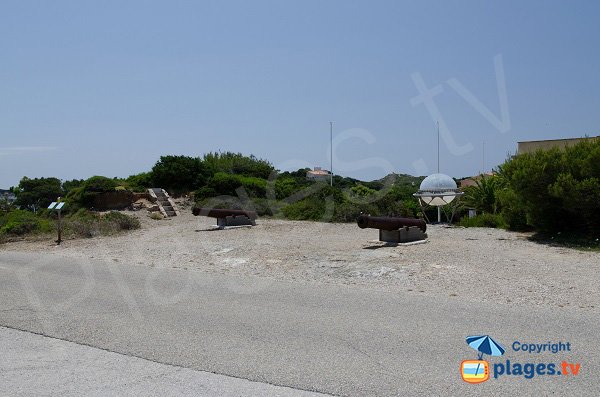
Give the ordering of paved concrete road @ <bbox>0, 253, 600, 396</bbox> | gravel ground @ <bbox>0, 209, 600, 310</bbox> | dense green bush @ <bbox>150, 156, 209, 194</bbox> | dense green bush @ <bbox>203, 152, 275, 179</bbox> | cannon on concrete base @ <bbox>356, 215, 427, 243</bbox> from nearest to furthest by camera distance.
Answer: paved concrete road @ <bbox>0, 253, 600, 396</bbox>, gravel ground @ <bbox>0, 209, 600, 310</bbox>, cannon on concrete base @ <bbox>356, 215, 427, 243</bbox>, dense green bush @ <bbox>150, 156, 209, 194</bbox>, dense green bush @ <bbox>203, 152, 275, 179</bbox>

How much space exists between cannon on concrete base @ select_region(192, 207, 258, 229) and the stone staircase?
12.6 feet

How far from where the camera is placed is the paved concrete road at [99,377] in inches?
200

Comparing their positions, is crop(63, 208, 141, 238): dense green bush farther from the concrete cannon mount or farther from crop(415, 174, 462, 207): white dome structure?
crop(415, 174, 462, 207): white dome structure

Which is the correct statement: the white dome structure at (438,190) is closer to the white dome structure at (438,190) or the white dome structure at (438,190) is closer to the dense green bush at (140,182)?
the white dome structure at (438,190)

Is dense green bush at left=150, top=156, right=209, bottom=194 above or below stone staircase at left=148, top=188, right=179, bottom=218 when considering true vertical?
above

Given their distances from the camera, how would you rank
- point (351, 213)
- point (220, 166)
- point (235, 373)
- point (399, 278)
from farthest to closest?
point (220, 166) → point (351, 213) → point (399, 278) → point (235, 373)

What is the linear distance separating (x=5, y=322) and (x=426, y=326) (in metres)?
5.62

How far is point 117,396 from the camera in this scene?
16.5ft

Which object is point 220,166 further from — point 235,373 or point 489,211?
point 235,373

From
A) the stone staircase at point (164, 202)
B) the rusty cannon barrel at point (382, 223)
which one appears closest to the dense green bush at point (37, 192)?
the stone staircase at point (164, 202)

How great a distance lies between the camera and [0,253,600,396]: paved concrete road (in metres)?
5.20

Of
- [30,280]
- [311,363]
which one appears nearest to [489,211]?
[30,280]

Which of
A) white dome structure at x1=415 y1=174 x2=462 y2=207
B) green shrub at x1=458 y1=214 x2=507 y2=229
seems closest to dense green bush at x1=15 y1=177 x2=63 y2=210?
white dome structure at x1=415 y1=174 x2=462 y2=207

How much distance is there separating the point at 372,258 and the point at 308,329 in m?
5.73
